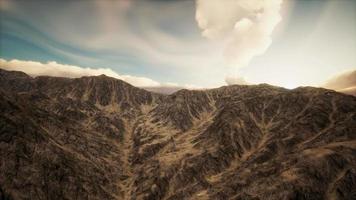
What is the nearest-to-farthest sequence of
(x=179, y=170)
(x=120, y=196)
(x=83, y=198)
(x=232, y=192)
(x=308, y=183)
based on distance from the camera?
(x=308, y=183)
(x=232, y=192)
(x=83, y=198)
(x=120, y=196)
(x=179, y=170)

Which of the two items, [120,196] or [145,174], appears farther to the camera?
[145,174]

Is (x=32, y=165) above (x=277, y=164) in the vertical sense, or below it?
below

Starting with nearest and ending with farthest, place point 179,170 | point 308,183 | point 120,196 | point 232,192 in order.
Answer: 1. point 308,183
2. point 232,192
3. point 120,196
4. point 179,170

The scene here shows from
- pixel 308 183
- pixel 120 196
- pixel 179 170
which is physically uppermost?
pixel 308 183

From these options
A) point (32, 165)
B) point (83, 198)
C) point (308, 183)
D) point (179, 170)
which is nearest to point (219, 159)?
point (179, 170)

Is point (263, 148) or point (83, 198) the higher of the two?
point (263, 148)

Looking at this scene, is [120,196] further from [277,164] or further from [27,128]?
[277,164]

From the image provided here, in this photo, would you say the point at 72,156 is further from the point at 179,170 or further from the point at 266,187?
the point at 266,187

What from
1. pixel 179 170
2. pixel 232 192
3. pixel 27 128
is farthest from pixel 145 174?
pixel 27 128

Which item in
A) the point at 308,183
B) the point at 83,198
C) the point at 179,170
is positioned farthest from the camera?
the point at 179,170
